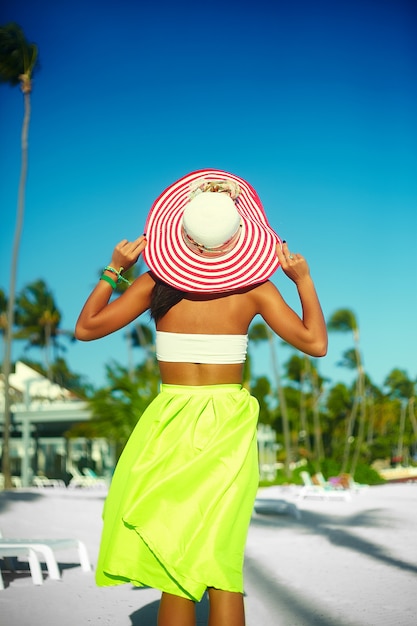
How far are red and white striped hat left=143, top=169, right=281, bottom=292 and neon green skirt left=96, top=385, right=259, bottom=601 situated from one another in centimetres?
38

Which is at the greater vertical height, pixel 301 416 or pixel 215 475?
pixel 215 475

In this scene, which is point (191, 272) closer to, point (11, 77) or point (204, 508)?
point (204, 508)

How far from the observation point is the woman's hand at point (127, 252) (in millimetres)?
2854

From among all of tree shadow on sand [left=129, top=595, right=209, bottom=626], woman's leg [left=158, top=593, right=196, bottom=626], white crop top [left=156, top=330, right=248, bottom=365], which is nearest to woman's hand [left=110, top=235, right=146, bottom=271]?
white crop top [left=156, top=330, right=248, bottom=365]

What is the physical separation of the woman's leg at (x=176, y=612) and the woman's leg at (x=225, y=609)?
7 centimetres

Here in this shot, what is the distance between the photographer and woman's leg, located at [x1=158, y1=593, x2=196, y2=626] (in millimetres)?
2551

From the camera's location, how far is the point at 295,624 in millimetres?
4227

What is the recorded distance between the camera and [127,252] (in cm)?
285

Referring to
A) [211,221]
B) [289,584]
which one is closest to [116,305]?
[211,221]

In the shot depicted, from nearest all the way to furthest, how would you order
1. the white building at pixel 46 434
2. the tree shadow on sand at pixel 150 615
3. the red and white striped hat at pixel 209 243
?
the red and white striped hat at pixel 209 243 < the tree shadow on sand at pixel 150 615 < the white building at pixel 46 434

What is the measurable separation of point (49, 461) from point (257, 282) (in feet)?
144

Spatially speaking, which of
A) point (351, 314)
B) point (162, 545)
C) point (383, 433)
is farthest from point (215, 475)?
point (383, 433)

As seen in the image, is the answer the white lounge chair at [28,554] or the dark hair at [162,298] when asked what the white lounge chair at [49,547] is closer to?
the white lounge chair at [28,554]

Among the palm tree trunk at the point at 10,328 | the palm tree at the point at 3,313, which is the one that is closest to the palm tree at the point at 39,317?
the palm tree at the point at 3,313
